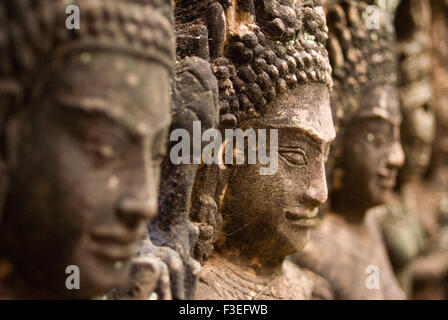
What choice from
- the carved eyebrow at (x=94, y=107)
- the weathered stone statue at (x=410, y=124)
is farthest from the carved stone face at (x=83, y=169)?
the weathered stone statue at (x=410, y=124)

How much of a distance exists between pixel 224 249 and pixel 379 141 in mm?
1043

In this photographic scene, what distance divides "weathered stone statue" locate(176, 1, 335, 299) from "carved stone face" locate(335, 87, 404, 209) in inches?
29.2

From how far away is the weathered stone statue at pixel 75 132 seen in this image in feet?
3.30

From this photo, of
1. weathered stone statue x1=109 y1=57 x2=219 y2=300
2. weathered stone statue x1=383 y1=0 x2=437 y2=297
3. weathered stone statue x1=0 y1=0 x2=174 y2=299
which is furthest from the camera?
weathered stone statue x1=383 y1=0 x2=437 y2=297

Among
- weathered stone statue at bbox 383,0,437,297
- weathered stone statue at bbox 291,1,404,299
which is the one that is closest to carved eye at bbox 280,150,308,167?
weathered stone statue at bbox 291,1,404,299

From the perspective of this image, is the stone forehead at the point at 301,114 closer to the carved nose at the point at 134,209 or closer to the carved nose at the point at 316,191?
the carved nose at the point at 316,191

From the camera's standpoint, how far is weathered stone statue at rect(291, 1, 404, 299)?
2.33 m

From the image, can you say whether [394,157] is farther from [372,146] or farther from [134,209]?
[134,209]

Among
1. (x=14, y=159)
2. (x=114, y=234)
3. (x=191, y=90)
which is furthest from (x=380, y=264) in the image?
(x=14, y=159)

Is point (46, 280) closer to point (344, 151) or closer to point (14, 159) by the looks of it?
point (14, 159)

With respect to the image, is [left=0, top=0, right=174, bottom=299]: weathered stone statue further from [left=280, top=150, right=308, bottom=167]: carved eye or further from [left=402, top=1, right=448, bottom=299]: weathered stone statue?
[left=402, top=1, right=448, bottom=299]: weathered stone statue

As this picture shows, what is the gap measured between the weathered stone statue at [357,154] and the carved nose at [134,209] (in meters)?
1.37

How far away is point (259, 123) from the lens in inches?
67.9

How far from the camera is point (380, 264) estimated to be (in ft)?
8.86
